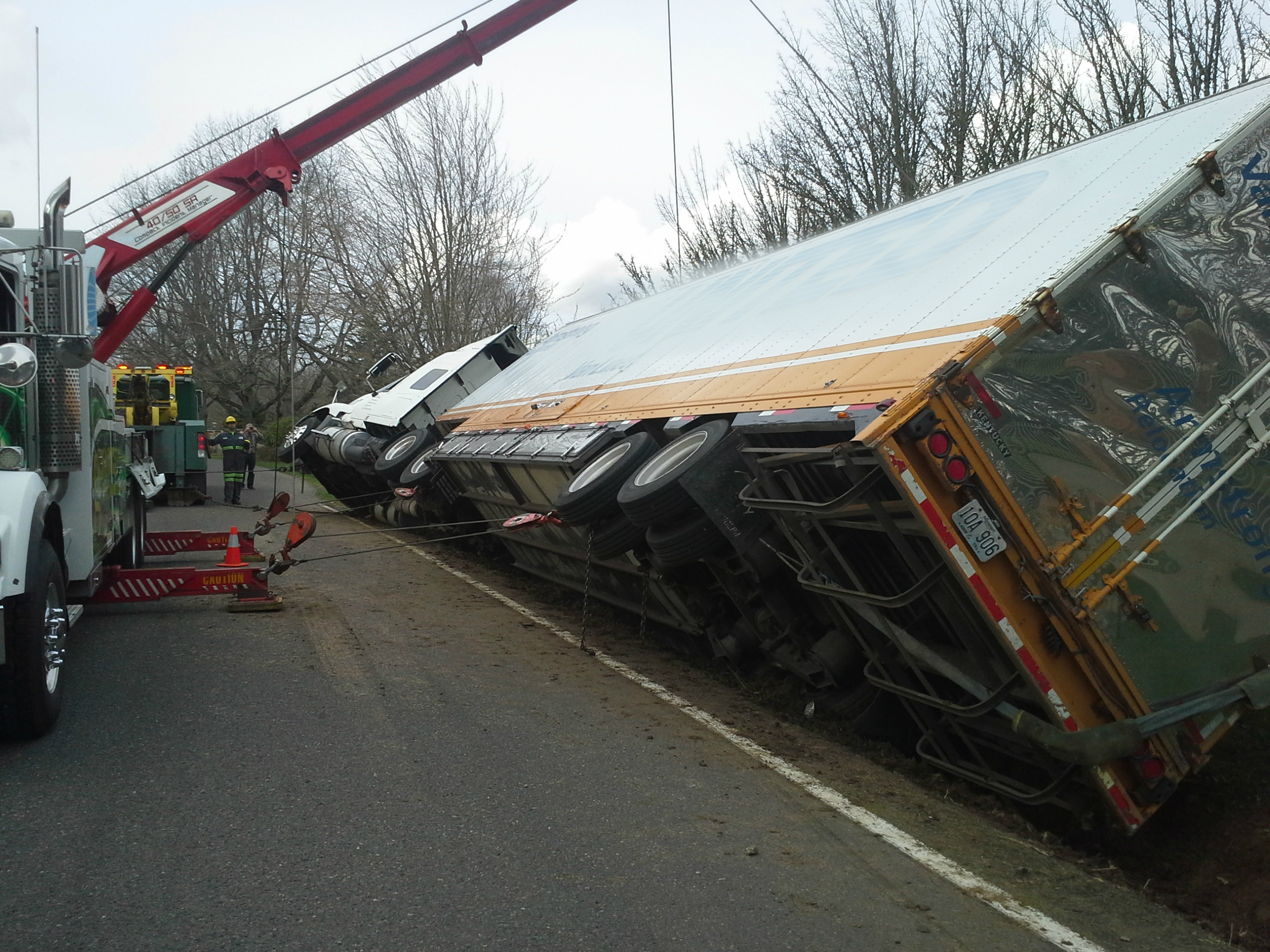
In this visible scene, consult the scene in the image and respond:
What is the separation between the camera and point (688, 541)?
6.36m

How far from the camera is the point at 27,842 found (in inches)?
166

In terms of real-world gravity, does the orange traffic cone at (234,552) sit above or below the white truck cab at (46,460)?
below

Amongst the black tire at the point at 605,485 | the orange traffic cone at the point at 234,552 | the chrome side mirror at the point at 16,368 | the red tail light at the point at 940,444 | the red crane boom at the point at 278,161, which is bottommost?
the orange traffic cone at the point at 234,552

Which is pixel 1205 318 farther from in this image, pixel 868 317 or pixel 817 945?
pixel 817 945

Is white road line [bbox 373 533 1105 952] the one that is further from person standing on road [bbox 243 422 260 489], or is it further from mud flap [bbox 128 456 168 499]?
person standing on road [bbox 243 422 260 489]

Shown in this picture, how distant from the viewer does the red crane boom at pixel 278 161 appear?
10.6m

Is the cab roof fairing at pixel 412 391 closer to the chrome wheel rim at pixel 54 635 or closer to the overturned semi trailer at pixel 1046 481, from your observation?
the chrome wheel rim at pixel 54 635

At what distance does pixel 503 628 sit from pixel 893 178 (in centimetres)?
1157

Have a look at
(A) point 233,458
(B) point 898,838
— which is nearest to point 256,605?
(B) point 898,838

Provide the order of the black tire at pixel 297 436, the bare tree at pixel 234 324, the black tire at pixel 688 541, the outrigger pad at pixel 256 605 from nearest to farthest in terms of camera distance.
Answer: the black tire at pixel 688 541
the outrigger pad at pixel 256 605
the black tire at pixel 297 436
the bare tree at pixel 234 324

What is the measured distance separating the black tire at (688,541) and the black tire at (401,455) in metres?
8.05

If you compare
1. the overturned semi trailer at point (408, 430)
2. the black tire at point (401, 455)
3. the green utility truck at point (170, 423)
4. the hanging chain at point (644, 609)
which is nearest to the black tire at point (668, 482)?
the hanging chain at point (644, 609)

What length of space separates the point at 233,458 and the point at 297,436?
132 cm

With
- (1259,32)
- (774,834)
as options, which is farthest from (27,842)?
(1259,32)
